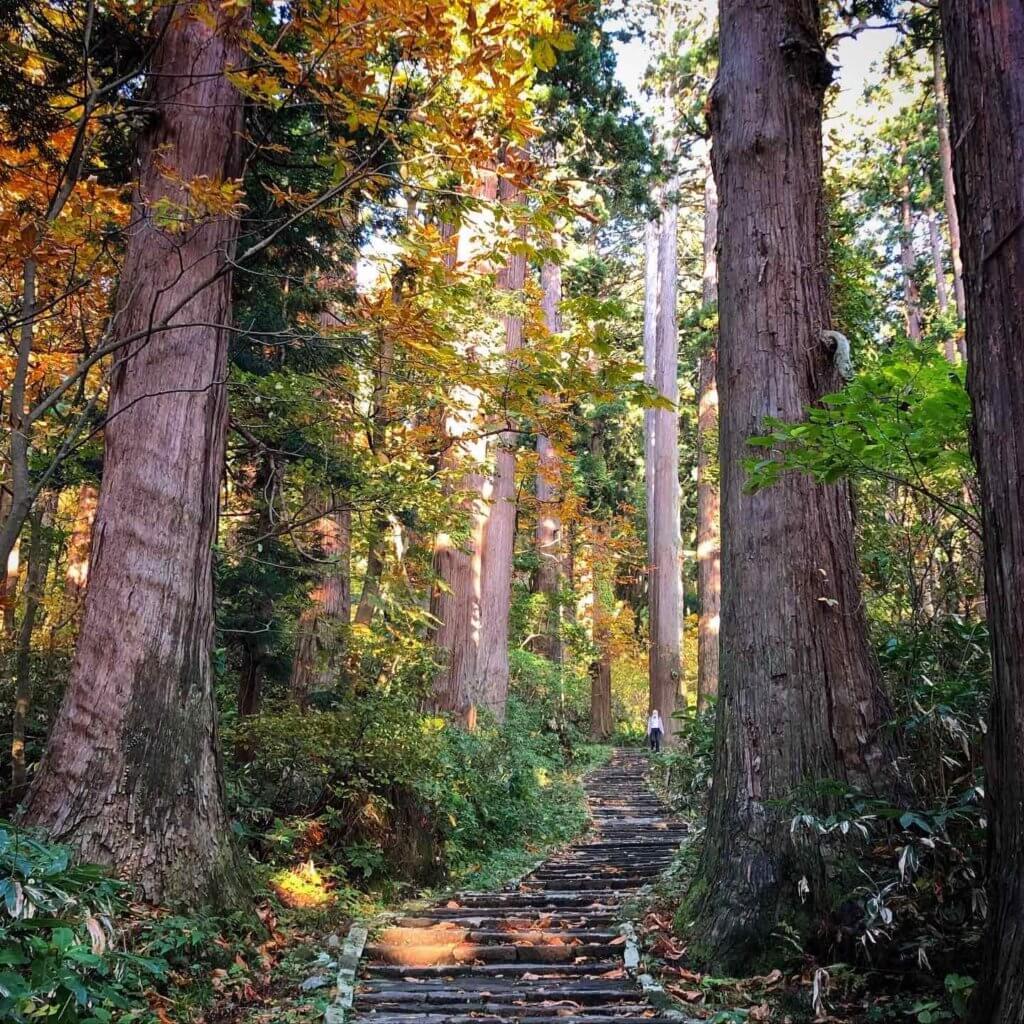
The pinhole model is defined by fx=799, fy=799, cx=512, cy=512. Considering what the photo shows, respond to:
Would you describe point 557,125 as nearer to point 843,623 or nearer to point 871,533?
point 871,533

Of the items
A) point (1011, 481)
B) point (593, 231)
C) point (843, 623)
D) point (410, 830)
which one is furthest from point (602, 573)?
point (1011, 481)

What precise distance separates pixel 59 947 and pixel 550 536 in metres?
21.5

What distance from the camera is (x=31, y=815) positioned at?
457 cm

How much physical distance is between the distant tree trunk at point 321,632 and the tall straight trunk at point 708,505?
33.2ft

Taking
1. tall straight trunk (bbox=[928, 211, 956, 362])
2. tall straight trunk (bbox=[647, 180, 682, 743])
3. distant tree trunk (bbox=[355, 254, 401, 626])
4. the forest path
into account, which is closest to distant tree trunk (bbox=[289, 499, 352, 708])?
distant tree trunk (bbox=[355, 254, 401, 626])

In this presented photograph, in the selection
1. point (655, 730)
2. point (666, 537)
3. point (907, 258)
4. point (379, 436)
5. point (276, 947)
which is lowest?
point (276, 947)

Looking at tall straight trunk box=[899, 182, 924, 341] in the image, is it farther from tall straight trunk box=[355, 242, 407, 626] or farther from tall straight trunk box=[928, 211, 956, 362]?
tall straight trunk box=[355, 242, 407, 626]

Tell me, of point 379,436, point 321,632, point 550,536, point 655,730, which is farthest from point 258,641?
point 550,536

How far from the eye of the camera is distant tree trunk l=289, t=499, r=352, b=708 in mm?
10211

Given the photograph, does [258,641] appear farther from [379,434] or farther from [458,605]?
[458,605]

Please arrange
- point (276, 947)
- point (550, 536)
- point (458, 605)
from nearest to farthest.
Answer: point (276, 947)
point (458, 605)
point (550, 536)

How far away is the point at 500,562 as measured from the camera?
15.0 meters

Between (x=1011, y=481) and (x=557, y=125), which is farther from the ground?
(x=557, y=125)

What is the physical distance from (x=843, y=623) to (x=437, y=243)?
14.3 ft
